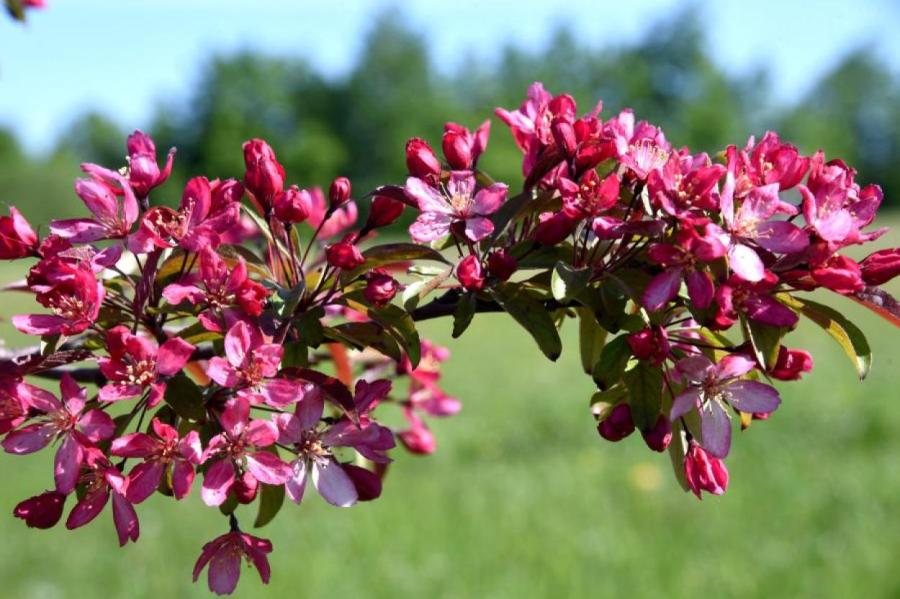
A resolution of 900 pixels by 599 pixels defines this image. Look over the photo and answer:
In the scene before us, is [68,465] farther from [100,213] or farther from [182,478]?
[100,213]

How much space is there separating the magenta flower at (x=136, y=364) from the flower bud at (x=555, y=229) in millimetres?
332

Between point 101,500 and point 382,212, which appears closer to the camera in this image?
point 101,500

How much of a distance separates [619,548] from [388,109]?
37.5 metres

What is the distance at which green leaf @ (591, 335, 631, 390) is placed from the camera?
939 mm

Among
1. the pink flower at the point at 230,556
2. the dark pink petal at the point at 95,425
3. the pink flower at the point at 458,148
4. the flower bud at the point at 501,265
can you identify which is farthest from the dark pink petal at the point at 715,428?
the dark pink petal at the point at 95,425

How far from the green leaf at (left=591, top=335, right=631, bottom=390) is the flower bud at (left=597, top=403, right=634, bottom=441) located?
0.16ft

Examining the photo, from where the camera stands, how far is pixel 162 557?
5.33m

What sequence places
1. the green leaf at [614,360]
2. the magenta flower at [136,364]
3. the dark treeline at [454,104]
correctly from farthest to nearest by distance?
the dark treeline at [454,104] → the green leaf at [614,360] → the magenta flower at [136,364]

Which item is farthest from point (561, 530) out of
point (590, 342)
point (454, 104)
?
point (454, 104)

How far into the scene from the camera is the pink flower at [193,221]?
0.90 meters

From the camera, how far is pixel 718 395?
0.94 meters

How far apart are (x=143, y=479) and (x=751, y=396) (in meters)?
0.55

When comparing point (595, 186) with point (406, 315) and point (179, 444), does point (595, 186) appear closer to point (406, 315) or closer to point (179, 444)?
point (406, 315)

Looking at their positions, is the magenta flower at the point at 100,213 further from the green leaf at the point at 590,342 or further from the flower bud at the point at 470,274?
the green leaf at the point at 590,342
